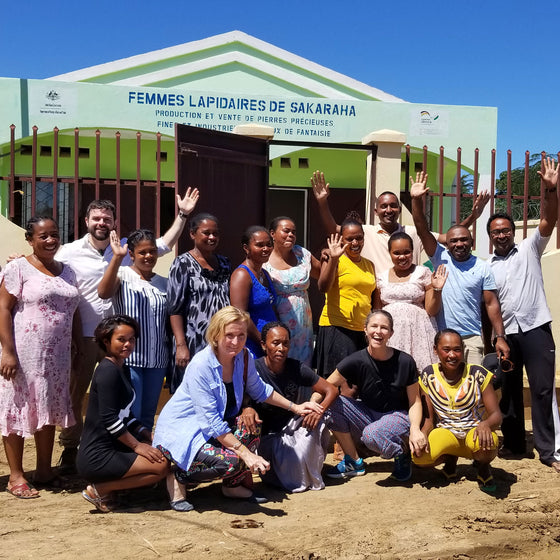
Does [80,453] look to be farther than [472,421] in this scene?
No

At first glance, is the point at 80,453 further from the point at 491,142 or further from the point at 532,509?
the point at 491,142

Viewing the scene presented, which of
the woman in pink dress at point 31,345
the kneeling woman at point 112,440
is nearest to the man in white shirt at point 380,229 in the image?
the kneeling woman at point 112,440

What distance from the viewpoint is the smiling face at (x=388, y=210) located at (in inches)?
204

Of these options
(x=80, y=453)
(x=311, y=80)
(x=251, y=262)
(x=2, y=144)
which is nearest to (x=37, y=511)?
(x=80, y=453)

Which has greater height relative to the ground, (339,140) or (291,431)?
(339,140)

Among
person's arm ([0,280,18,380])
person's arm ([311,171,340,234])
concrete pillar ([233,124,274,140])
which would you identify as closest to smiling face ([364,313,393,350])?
person's arm ([311,171,340,234])

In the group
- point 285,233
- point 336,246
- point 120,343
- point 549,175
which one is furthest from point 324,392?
point 549,175

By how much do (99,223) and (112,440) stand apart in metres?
1.40

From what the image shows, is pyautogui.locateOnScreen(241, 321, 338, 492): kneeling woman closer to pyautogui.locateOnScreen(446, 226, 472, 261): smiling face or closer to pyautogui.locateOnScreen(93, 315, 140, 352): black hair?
pyautogui.locateOnScreen(93, 315, 140, 352): black hair

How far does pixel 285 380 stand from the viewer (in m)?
4.46

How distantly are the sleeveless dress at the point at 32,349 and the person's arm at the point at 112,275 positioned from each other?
0.79 feet

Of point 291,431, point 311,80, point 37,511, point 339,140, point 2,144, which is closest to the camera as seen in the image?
point 37,511

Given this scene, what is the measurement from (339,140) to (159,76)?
318 cm

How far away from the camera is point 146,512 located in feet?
13.0
